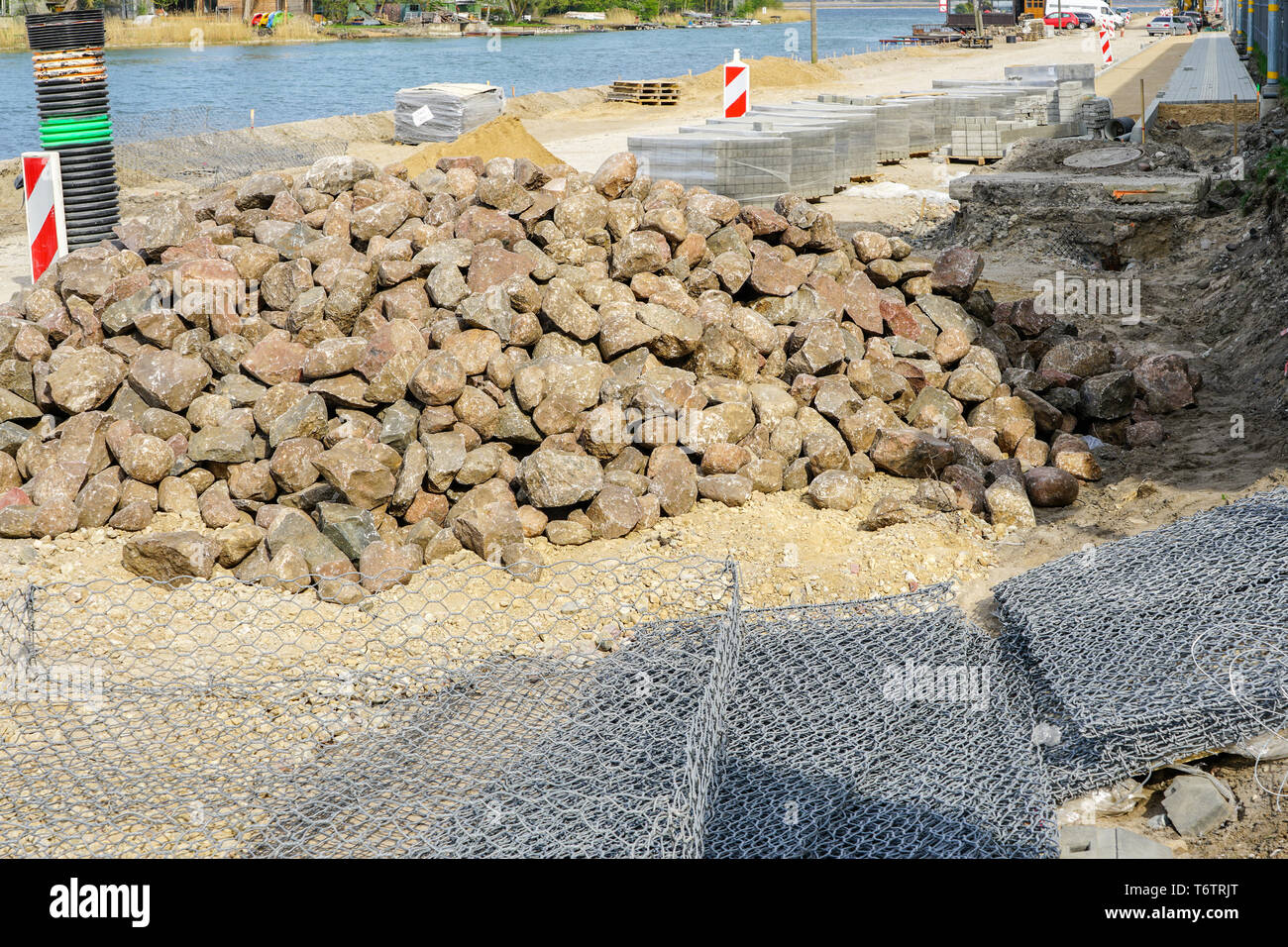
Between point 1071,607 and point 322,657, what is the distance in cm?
320

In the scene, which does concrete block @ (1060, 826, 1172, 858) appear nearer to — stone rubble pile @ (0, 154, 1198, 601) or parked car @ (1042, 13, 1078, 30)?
stone rubble pile @ (0, 154, 1198, 601)

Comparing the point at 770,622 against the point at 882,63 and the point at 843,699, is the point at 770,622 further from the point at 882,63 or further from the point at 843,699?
the point at 882,63

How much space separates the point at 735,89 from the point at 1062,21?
55349 millimetres

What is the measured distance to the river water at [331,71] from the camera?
35031 millimetres

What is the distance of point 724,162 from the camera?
11453 millimetres

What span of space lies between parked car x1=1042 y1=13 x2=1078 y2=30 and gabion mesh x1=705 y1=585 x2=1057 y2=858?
6487cm

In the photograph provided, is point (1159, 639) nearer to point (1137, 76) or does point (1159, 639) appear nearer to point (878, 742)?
point (878, 742)

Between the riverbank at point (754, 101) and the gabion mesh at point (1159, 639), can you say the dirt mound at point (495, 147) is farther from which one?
the gabion mesh at point (1159, 639)

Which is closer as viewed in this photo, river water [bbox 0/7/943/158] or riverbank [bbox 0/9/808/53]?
river water [bbox 0/7/943/158]

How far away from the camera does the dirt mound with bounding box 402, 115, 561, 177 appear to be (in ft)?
42.7

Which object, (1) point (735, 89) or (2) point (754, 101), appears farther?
(2) point (754, 101)

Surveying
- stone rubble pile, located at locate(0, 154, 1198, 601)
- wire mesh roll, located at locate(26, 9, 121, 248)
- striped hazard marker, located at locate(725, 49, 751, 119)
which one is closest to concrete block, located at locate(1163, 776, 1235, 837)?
stone rubble pile, located at locate(0, 154, 1198, 601)

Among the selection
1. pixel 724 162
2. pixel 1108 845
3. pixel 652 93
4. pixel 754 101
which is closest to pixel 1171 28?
pixel 754 101

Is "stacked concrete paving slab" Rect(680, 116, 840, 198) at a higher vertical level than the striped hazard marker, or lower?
lower
